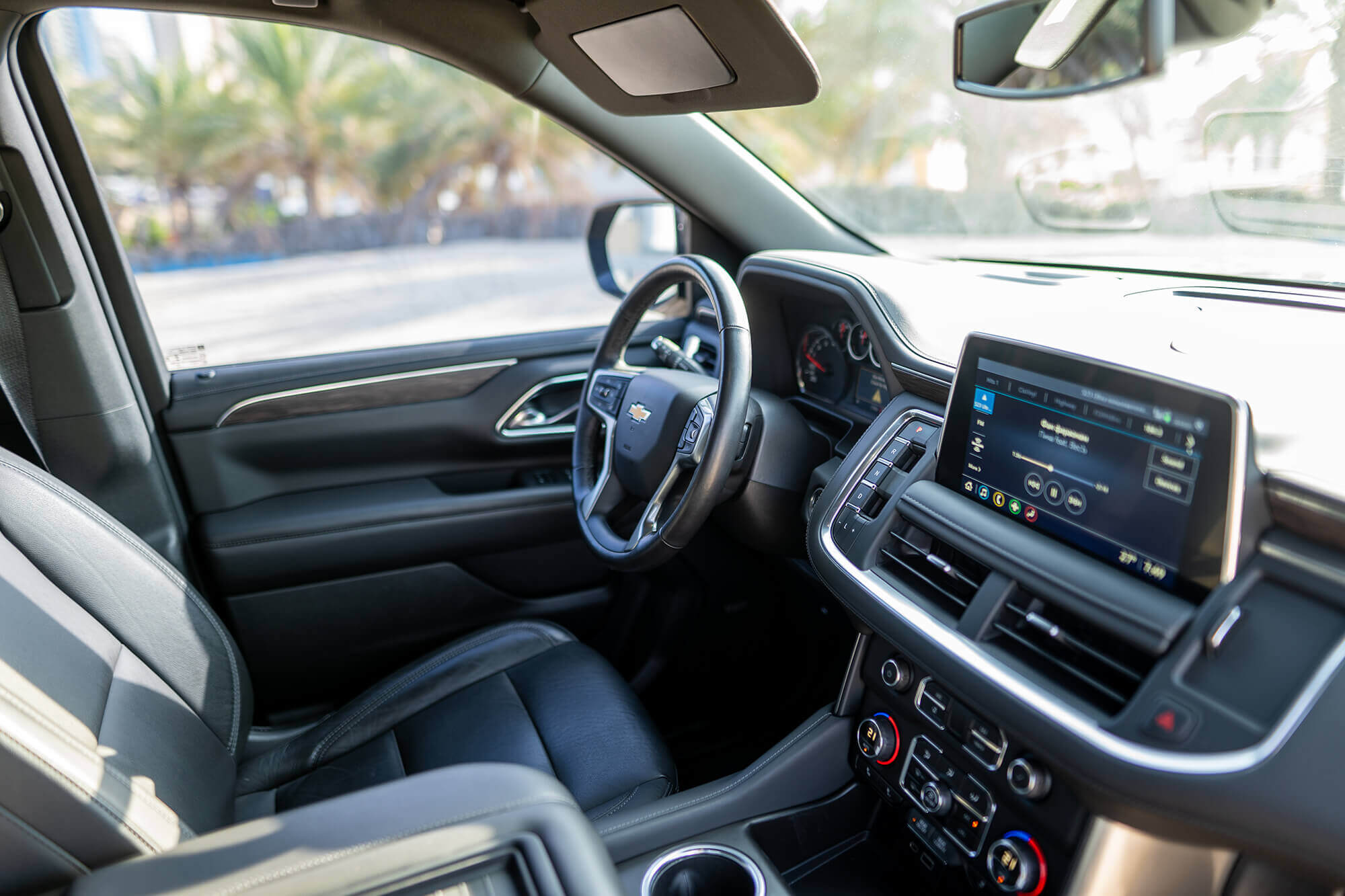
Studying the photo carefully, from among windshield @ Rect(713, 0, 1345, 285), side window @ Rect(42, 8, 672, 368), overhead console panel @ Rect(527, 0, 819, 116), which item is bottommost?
side window @ Rect(42, 8, 672, 368)

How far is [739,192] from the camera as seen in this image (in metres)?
2.19

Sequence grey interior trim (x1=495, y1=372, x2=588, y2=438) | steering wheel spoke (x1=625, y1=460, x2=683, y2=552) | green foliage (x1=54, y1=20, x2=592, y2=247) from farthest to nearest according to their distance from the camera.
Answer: green foliage (x1=54, y1=20, x2=592, y2=247)
grey interior trim (x1=495, y1=372, x2=588, y2=438)
steering wheel spoke (x1=625, y1=460, x2=683, y2=552)

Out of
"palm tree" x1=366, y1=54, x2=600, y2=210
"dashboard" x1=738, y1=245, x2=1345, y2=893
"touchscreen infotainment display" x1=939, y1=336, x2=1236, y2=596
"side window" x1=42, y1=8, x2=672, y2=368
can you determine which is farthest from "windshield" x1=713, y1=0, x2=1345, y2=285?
"palm tree" x1=366, y1=54, x2=600, y2=210

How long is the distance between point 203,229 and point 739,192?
9.04 meters

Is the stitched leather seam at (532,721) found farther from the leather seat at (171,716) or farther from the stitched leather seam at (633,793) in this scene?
the stitched leather seam at (633,793)

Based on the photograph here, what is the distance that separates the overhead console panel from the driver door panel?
2.57 feet

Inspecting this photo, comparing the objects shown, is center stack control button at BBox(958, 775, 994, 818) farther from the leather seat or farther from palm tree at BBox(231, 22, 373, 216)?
palm tree at BBox(231, 22, 373, 216)

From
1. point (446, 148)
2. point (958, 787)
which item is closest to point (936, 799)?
point (958, 787)

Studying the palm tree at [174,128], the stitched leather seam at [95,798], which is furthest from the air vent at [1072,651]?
the palm tree at [174,128]

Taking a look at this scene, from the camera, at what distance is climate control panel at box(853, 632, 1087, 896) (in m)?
1.19

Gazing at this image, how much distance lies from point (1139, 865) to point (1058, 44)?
4.17ft

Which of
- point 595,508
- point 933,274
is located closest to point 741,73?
point 933,274

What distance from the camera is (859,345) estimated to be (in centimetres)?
189

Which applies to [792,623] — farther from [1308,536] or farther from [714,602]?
[1308,536]
